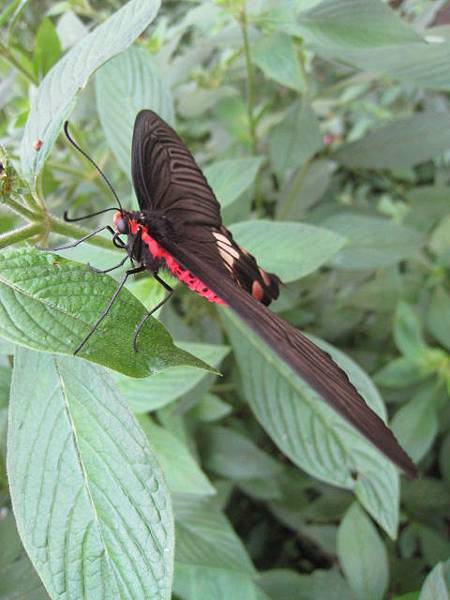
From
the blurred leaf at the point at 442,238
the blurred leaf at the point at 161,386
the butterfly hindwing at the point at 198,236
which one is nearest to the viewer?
the butterfly hindwing at the point at 198,236

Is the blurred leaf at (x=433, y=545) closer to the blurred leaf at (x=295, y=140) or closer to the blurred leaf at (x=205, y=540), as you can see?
the blurred leaf at (x=205, y=540)

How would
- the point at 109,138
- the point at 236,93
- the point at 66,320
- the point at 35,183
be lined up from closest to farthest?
the point at 66,320 → the point at 35,183 → the point at 109,138 → the point at 236,93

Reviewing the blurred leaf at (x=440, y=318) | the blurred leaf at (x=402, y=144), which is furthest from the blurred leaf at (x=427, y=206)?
the blurred leaf at (x=440, y=318)

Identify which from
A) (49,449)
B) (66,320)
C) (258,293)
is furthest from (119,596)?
(258,293)

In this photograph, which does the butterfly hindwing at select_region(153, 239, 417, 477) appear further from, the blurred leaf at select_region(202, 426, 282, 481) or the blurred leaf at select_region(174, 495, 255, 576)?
the blurred leaf at select_region(202, 426, 282, 481)

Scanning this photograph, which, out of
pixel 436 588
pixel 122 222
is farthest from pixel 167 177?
pixel 436 588

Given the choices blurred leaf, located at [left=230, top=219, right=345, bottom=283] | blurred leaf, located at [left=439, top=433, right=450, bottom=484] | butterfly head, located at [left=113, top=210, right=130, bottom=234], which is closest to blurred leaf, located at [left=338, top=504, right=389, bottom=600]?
blurred leaf, located at [left=439, top=433, right=450, bottom=484]

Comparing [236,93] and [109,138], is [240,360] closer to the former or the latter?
[109,138]
